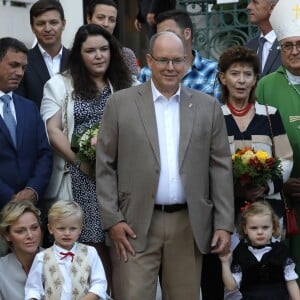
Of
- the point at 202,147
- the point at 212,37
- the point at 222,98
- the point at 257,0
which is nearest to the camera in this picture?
the point at 202,147

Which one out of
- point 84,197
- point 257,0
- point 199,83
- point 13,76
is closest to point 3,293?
point 84,197

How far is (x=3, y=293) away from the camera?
7043 mm

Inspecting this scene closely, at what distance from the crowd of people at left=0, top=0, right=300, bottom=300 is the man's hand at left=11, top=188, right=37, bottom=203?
1 centimetres

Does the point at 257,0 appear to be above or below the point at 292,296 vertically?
above

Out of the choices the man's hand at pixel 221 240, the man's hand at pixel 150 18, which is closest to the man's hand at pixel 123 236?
the man's hand at pixel 221 240

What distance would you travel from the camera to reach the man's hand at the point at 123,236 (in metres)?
6.60

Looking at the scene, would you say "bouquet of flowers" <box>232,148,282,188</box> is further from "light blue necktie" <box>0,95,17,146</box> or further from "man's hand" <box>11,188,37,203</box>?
"light blue necktie" <box>0,95,17,146</box>

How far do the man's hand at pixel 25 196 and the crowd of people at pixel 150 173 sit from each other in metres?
0.01

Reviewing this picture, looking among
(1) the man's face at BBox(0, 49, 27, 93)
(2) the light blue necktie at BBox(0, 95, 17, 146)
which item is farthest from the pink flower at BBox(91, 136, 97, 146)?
(1) the man's face at BBox(0, 49, 27, 93)

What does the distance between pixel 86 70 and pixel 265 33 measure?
211 cm

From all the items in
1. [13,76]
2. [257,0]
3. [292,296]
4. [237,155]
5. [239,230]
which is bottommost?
[292,296]

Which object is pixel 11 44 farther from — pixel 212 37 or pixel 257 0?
pixel 212 37

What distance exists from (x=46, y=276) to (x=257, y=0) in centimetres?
349

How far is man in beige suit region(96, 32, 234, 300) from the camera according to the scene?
6.57 m
